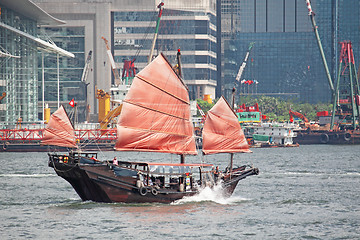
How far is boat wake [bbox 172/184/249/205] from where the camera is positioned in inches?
2238

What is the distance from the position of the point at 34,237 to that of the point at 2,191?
25201mm

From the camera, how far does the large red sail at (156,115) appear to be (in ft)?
195

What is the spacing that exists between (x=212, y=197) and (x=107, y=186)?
894 centimetres

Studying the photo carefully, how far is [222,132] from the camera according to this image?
211ft

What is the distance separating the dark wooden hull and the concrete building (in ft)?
327

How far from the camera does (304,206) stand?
58.1 m

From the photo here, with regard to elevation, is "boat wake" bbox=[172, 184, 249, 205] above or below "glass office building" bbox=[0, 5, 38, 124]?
below

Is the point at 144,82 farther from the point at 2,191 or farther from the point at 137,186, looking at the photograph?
the point at 2,191

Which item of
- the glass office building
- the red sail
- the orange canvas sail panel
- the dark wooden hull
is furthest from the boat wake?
the glass office building

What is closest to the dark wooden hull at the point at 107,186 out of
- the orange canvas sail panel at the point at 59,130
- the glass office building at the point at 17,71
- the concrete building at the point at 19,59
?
the orange canvas sail panel at the point at 59,130

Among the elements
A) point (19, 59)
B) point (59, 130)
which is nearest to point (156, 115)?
point (59, 130)

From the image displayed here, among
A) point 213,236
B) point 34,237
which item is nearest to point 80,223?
point 34,237

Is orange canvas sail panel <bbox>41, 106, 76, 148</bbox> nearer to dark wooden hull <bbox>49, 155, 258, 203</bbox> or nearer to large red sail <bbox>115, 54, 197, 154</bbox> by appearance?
large red sail <bbox>115, 54, 197, 154</bbox>

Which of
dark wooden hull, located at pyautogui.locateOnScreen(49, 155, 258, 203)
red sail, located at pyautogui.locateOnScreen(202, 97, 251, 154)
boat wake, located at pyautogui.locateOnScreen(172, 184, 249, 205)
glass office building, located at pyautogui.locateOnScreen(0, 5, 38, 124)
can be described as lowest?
boat wake, located at pyautogui.locateOnScreen(172, 184, 249, 205)
